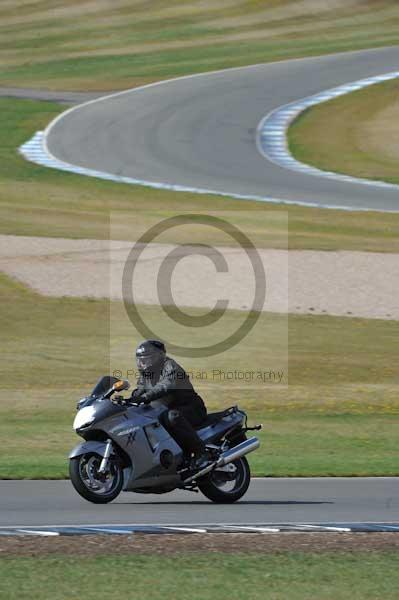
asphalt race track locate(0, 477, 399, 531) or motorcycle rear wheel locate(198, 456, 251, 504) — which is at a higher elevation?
motorcycle rear wheel locate(198, 456, 251, 504)

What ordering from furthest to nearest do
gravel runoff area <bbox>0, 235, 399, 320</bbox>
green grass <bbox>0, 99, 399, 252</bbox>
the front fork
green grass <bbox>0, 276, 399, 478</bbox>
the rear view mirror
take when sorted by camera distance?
green grass <bbox>0, 99, 399, 252</bbox> < gravel runoff area <bbox>0, 235, 399, 320</bbox> < green grass <bbox>0, 276, 399, 478</bbox> < the front fork < the rear view mirror

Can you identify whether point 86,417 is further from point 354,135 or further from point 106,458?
point 354,135

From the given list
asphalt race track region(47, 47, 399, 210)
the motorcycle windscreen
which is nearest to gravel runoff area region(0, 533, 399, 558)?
the motorcycle windscreen

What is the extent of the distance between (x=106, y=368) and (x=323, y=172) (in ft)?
81.2

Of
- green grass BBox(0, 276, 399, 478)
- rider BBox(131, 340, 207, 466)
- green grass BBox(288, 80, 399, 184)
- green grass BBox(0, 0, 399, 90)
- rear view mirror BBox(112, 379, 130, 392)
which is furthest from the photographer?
green grass BBox(0, 0, 399, 90)

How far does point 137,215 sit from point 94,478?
24.2m

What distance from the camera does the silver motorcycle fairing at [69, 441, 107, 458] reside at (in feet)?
40.8

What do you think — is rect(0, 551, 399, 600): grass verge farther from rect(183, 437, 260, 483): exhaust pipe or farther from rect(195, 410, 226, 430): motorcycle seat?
rect(195, 410, 226, 430): motorcycle seat

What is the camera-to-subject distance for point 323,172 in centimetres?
4578

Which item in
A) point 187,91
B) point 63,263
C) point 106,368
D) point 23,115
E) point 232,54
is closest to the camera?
point 106,368

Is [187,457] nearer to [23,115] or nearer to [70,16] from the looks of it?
[23,115]

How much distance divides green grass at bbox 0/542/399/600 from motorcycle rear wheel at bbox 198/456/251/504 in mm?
2629

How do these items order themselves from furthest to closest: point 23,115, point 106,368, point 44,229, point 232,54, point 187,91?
1. point 232,54
2. point 187,91
3. point 23,115
4. point 44,229
5. point 106,368

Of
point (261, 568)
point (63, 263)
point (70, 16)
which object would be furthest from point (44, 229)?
point (70, 16)
